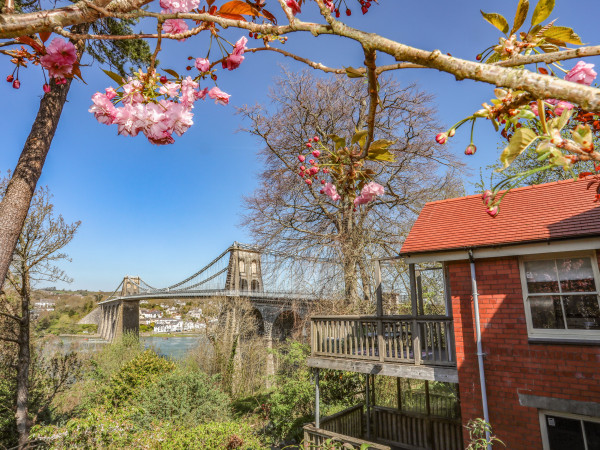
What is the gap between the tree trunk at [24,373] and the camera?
7234 mm

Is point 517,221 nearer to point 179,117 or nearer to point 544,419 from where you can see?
point 544,419

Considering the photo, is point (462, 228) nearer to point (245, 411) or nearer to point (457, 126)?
point (457, 126)

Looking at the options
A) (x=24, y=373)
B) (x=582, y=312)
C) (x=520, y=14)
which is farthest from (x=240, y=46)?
(x=24, y=373)

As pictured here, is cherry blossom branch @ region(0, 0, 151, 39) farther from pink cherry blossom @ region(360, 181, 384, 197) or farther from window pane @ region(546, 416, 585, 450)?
window pane @ region(546, 416, 585, 450)

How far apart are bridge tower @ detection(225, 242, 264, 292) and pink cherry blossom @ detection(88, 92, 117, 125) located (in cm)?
2467

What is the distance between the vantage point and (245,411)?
1245 centimetres

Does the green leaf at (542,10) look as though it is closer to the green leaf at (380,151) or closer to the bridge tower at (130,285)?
the green leaf at (380,151)

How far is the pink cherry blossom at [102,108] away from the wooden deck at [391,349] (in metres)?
6.05

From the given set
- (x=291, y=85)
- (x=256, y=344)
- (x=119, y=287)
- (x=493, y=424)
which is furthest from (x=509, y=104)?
(x=119, y=287)

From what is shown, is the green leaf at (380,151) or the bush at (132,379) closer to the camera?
the green leaf at (380,151)

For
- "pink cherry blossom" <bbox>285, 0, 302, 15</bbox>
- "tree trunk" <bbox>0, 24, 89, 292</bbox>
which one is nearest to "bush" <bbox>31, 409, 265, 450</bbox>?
"tree trunk" <bbox>0, 24, 89, 292</bbox>

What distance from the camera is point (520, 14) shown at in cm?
118

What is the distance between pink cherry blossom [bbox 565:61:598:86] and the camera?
3.78ft

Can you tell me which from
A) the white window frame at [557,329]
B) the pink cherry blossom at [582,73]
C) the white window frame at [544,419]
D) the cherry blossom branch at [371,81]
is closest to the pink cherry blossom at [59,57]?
the cherry blossom branch at [371,81]
